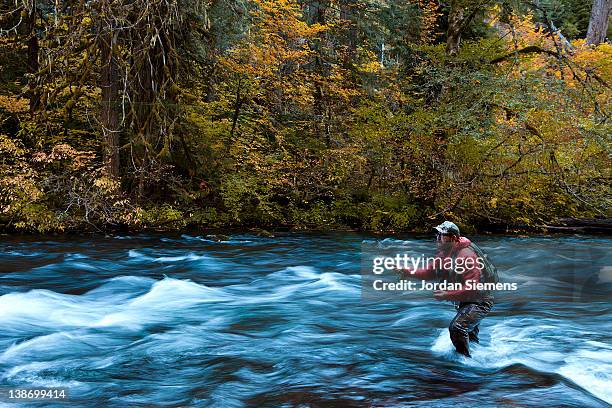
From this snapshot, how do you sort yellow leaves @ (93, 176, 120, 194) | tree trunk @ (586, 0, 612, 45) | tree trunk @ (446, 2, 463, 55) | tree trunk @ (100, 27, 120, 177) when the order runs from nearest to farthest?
1. yellow leaves @ (93, 176, 120, 194)
2. tree trunk @ (100, 27, 120, 177)
3. tree trunk @ (446, 2, 463, 55)
4. tree trunk @ (586, 0, 612, 45)

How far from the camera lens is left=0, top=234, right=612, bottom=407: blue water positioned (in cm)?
563

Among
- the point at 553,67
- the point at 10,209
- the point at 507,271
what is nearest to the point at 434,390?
the point at 507,271

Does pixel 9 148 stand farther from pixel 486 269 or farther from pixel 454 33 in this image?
pixel 454 33

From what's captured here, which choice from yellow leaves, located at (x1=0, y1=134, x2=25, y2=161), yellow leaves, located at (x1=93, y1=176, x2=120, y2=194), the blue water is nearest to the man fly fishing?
the blue water

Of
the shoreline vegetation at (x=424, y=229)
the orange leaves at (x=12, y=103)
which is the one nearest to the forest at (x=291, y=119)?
the orange leaves at (x=12, y=103)

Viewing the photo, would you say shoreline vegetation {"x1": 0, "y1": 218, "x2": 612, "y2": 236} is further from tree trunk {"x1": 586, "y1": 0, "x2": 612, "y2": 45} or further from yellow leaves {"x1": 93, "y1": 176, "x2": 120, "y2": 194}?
tree trunk {"x1": 586, "y1": 0, "x2": 612, "y2": 45}

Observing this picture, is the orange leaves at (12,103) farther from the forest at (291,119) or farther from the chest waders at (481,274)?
the chest waders at (481,274)

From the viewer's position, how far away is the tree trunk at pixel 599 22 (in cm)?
2258

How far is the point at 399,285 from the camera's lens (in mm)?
11359

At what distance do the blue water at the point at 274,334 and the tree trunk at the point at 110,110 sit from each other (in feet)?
9.17

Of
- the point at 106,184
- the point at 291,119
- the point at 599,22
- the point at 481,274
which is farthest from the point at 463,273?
the point at 599,22

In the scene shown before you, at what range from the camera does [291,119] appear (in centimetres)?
2011

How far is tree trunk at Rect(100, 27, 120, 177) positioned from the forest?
0.05m

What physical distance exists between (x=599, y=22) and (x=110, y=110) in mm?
19380
